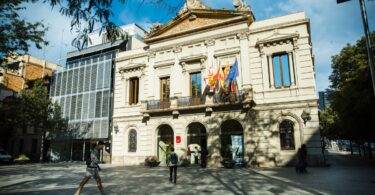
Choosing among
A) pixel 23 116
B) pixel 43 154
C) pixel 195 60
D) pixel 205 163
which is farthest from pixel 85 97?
pixel 205 163

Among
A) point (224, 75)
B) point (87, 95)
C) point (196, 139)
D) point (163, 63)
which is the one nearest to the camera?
point (224, 75)

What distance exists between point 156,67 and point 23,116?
16.0 m

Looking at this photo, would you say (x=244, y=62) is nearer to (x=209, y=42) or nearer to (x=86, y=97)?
(x=209, y=42)

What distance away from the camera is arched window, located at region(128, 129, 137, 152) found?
24.2 m

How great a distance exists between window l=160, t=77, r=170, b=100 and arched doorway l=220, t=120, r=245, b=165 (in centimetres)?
605

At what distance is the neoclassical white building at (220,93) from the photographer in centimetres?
1855

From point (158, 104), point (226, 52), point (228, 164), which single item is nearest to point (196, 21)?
point (226, 52)

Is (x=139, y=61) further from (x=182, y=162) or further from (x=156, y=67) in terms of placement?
(x=182, y=162)

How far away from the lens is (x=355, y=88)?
1961 centimetres

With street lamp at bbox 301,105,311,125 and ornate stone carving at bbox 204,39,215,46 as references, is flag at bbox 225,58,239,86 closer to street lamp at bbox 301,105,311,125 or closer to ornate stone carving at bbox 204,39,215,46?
ornate stone carving at bbox 204,39,215,46

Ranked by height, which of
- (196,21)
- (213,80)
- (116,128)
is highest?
(196,21)

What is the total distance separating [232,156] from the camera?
19984 millimetres

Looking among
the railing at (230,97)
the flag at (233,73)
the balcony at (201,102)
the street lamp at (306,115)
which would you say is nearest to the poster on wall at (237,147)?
the balcony at (201,102)

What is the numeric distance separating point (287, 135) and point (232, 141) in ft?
13.2
